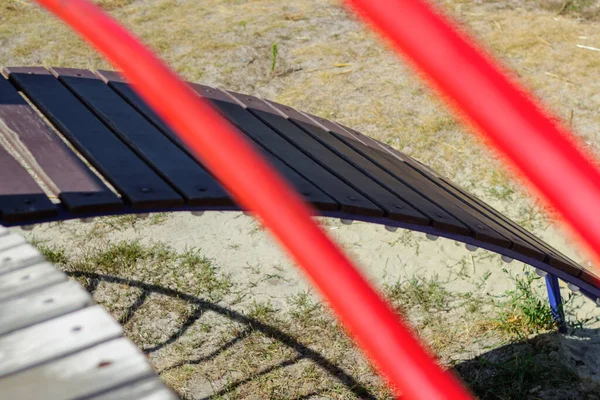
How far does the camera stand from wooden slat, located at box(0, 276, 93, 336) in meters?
1.04

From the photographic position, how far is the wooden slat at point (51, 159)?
1846mm

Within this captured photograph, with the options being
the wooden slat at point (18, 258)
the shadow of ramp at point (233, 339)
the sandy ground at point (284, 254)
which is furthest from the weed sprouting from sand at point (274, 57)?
the wooden slat at point (18, 258)

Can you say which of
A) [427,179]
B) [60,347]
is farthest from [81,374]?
[427,179]

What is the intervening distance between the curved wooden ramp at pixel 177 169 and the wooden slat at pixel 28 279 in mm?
608

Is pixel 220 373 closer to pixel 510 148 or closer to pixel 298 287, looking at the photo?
pixel 298 287

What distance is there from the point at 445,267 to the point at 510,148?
256cm

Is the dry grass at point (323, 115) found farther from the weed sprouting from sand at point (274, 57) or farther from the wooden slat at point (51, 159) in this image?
the wooden slat at point (51, 159)

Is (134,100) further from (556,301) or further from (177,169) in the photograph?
(556,301)

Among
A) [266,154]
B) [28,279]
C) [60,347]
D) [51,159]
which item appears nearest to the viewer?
[60,347]

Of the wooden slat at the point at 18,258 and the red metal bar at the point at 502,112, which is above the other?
the red metal bar at the point at 502,112

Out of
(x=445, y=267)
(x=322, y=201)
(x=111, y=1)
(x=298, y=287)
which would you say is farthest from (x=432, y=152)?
(x=111, y=1)

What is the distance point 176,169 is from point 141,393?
130cm

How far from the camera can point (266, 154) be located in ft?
7.91

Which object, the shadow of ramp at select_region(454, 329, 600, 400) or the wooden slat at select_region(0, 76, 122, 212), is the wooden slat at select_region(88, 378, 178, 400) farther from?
the shadow of ramp at select_region(454, 329, 600, 400)
